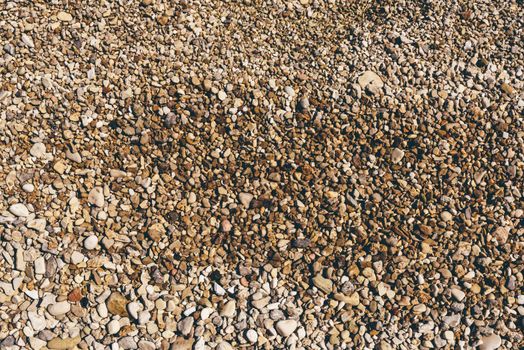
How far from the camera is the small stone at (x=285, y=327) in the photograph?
14.1 feet

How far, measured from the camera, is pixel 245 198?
4.86m

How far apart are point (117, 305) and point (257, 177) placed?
1710 mm

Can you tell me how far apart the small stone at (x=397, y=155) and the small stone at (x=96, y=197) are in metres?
2.82

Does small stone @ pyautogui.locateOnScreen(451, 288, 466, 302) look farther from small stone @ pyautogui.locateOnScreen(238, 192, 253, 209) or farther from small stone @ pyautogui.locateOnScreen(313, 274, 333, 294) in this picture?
small stone @ pyautogui.locateOnScreen(238, 192, 253, 209)

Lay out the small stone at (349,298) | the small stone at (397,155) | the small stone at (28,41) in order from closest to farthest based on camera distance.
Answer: the small stone at (349,298) → the small stone at (397,155) → the small stone at (28,41)

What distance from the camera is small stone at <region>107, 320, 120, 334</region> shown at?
4238 millimetres

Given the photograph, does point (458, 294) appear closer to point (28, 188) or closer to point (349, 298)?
point (349, 298)

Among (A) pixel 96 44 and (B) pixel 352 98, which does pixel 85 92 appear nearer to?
(A) pixel 96 44

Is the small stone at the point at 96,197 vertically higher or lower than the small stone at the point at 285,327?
higher

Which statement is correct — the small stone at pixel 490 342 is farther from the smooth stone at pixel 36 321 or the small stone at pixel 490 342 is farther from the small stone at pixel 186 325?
the smooth stone at pixel 36 321

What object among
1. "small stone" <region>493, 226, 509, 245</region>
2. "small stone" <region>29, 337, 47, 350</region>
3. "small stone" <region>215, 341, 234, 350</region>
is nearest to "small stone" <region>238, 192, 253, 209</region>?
"small stone" <region>215, 341, 234, 350</region>

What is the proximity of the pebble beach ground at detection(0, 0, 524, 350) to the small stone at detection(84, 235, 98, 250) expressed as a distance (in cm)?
2

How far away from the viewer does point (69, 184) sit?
480 cm

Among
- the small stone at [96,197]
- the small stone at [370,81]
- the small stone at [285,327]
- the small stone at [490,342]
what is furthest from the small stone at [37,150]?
the small stone at [490,342]
